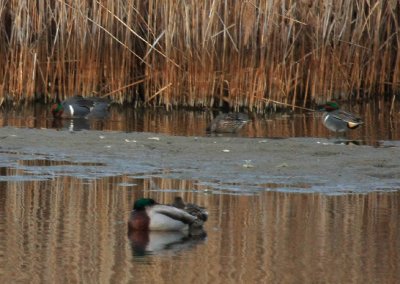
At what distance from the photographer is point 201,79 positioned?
15391mm

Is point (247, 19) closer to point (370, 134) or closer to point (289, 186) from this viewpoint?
point (370, 134)

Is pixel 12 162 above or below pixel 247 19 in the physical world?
below

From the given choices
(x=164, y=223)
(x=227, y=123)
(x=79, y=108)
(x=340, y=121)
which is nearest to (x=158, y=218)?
(x=164, y=223)

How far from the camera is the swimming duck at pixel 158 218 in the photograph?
8164 mm

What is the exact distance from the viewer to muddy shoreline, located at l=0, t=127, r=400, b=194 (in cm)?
1014

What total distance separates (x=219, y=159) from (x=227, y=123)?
2.38m

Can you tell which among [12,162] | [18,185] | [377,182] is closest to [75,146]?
[12,162]

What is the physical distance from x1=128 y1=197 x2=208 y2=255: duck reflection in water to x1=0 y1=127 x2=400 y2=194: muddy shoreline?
135cm

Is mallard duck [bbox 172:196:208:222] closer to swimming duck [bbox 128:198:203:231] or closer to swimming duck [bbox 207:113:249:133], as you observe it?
swimming duck [bbox 128:198:203:231]

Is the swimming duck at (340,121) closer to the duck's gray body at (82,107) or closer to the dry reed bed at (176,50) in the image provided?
the dry reed bed at (176,50)

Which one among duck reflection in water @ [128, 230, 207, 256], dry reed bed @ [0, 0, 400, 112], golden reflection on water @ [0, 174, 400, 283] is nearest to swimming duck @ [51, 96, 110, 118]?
dry reed bed @ [0, 0, 400, 112]

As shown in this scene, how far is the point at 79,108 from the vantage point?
49.6 ft

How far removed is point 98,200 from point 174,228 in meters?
1.05

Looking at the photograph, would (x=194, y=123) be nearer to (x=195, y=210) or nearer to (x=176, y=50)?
(x=176, y=50)
